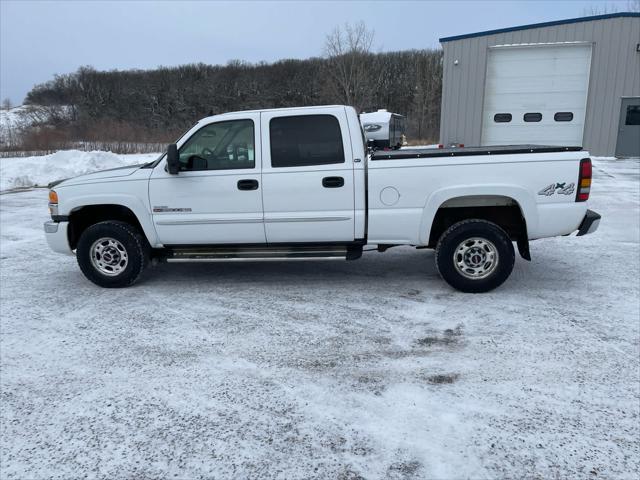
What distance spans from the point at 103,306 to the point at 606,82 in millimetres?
20199

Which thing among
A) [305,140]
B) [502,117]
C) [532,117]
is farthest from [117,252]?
[532,117]

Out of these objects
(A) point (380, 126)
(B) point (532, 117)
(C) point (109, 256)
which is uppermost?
(B) point (532, 117)

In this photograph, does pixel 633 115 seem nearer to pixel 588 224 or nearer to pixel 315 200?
pixel 588 224

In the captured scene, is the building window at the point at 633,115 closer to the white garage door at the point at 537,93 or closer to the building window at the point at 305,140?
the white garage door at the point at 537,93

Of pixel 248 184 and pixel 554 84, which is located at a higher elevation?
pixel 554 84

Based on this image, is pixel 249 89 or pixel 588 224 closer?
pixel 588 224

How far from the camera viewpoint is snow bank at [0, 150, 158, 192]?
53.8ft

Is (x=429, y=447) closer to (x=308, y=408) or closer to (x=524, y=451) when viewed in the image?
(x=524, y=451)

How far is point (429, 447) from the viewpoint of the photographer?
9.18ft

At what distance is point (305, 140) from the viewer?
532 centimetres

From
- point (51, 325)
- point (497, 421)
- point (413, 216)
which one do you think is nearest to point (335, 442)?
point (497, 421)

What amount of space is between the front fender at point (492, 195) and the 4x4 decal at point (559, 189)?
158mm

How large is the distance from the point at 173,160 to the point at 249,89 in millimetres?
40178

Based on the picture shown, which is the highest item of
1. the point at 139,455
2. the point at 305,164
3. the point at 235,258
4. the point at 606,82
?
the point at 606,82
